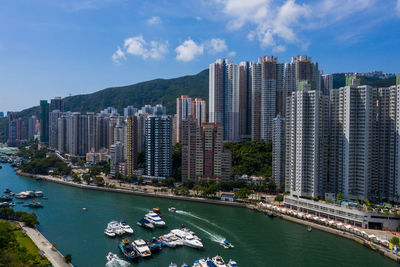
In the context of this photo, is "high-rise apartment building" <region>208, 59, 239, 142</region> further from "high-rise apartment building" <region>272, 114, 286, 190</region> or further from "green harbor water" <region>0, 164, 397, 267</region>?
"green harbor water" <region>0, 164, 397, 267</region>

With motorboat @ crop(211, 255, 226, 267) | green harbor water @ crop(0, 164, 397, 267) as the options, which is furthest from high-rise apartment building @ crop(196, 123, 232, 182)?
motorboat @ crop(211, 255, 226, 267)

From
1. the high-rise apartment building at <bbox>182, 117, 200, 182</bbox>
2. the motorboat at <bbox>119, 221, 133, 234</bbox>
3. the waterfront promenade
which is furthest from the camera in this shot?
the high-rise apartment building at <bbox>182, 117, 200, 182</bbox>

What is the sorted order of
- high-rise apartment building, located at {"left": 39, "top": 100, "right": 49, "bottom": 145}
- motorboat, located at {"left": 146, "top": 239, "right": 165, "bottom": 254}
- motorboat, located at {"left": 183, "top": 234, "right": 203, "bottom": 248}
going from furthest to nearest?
high-rise apartment building, located at {"left": 39, "top": 100, "right": 49, "bottom": 145} → motorboat, located at {"left": 183, "top": 234, "right": 203, "bottom": 248} → motorboat, located at {"left": 146, "top": 239, "right": 165, "bottom": 254}

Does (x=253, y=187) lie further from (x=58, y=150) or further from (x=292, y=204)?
(x=58, y=150)

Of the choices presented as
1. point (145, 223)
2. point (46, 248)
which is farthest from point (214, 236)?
point (46, 248)

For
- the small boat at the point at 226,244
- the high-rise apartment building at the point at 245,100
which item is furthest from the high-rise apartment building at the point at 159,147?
the small boat at the point at 226,244

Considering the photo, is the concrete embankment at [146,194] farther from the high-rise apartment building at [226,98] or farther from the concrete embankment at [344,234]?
the high-rise apartment building at [226,98]

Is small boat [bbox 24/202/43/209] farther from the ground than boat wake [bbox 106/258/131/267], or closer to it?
farther from the ground
